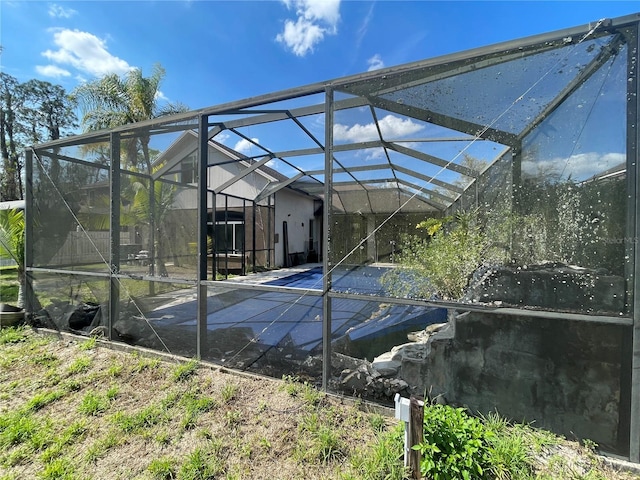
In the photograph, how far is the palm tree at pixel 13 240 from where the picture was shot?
14.2ft

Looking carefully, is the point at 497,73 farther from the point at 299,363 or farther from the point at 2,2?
the point at 2,2

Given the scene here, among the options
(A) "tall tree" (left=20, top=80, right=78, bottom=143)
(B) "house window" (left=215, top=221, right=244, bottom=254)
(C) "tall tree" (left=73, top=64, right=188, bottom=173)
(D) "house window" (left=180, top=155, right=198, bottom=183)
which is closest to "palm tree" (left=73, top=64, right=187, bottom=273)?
(C) "tall tree" (left=73, top=64, right=188, bottom=173)

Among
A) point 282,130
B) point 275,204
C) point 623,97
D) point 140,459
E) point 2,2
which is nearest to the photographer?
point 623,97

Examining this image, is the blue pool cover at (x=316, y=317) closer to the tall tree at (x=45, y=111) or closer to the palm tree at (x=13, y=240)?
the palm tree at (x=13, y=240)

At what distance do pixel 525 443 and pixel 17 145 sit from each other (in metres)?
28.2

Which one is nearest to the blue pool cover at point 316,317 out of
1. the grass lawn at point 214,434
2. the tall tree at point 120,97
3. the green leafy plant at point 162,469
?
the grass lawn at point 214,434

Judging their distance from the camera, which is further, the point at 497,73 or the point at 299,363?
the point at 299,363

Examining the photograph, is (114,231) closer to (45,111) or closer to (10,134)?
(10,134)

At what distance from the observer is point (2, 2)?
5523 mm

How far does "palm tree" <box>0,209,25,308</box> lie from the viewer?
4316 millimetres

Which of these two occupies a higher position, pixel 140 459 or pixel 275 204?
pixel 275 204

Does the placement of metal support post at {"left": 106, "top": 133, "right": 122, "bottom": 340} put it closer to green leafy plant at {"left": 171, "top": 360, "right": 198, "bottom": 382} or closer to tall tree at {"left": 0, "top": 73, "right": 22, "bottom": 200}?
green leafy plant at {"left": 171, "top": 360, "right": 198, "bottom": 382}

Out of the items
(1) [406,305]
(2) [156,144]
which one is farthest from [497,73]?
(2) [156,144]

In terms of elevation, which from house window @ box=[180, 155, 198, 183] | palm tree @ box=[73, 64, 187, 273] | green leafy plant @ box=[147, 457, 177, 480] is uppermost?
palm tree @ box=[73, 64, 187, 273]
